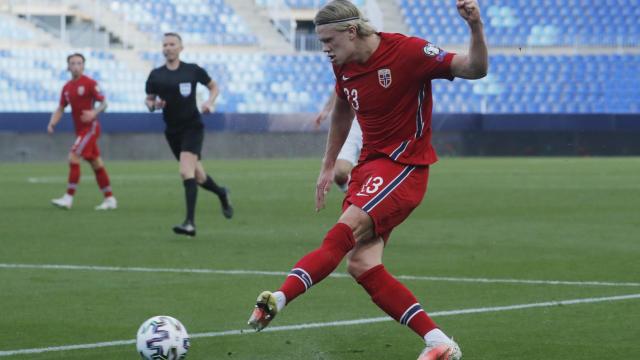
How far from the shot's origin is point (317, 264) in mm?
5688

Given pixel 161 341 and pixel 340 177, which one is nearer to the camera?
pixel 161 341

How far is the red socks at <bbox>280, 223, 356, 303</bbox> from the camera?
5598 mm

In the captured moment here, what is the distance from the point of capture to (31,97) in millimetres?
37281

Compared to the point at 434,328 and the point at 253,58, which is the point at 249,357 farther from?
the point at 253,58

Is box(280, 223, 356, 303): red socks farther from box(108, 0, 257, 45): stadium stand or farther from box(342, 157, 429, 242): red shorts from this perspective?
box(108, 0, 257, 45): stadium stand

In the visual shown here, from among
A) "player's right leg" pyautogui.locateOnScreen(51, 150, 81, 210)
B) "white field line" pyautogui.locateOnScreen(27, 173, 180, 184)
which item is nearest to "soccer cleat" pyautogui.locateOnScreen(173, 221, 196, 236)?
Answer: "player's right leg" pyautogui.locateOnScreen(51, 150, 81, 210)

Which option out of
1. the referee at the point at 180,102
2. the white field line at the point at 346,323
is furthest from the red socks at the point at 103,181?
the white field line at the point at 346,323

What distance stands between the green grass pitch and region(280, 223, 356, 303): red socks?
767 mm

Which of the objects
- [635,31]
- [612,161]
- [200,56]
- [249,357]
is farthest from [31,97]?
[249,357]

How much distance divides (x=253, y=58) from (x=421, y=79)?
114 feet

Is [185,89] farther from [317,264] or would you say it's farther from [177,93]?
[317,264]

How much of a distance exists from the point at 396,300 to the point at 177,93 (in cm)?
849

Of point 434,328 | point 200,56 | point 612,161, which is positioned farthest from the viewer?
point 200,56

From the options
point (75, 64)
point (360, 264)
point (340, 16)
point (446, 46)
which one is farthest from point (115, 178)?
point (340, 16)
